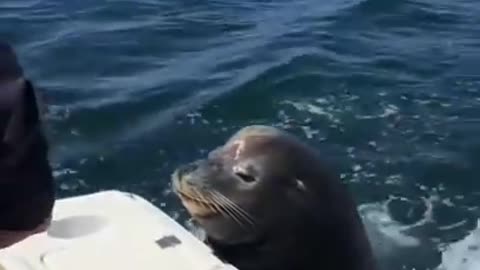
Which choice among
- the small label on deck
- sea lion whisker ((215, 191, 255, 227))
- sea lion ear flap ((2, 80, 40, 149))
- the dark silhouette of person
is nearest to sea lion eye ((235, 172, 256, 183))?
sea lion whisker ((215, 191, 255, 227))

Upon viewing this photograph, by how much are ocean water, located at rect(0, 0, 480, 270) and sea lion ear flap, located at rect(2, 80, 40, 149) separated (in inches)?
181

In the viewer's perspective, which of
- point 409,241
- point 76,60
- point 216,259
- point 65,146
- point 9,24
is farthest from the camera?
point 9,24

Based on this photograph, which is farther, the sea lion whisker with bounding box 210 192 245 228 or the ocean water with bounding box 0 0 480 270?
the ocean water with bounding box 0 0 480 270

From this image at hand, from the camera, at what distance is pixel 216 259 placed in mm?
4316

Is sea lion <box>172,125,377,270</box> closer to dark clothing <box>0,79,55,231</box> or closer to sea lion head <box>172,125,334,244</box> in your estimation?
sea lion head <box>172,125,334,244</box>

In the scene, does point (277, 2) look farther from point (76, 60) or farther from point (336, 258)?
point (336, 258)

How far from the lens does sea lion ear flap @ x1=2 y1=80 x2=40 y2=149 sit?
9.70 ft

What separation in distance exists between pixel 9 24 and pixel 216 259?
7.58 metres

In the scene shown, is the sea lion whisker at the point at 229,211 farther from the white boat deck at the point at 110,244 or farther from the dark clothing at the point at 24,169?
the dark clothing at the point at 24,169

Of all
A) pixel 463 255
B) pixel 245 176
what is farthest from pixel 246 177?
pixel 463 255

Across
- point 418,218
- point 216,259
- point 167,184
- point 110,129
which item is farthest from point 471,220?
point 216,259

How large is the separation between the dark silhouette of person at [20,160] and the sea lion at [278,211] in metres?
2.09

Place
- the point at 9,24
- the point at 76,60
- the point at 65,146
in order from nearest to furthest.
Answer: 1. the point at 65,146
2. the point at 76,60
3. the point at 9,24

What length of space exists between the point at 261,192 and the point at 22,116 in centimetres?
234
